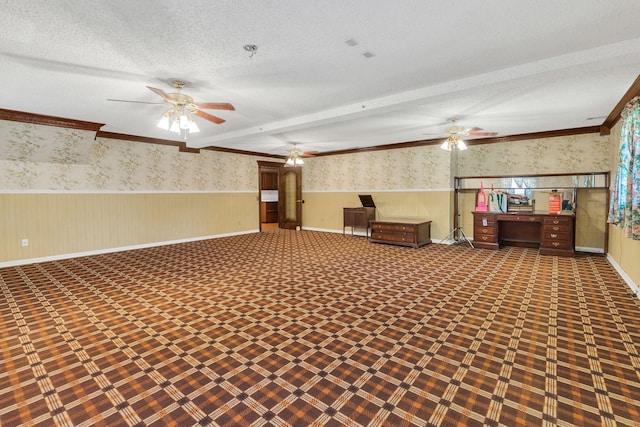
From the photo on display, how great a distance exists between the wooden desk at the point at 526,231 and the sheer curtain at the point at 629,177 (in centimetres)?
194

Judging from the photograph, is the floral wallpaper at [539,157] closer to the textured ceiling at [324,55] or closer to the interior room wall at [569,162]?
the interior room wall at [569,162]

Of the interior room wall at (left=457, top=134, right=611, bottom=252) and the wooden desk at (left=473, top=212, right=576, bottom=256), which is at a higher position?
the interior room wall at (left=457, top=134, right=611, bottom=252)

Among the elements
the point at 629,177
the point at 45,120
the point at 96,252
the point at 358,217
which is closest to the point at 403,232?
the point at 358,217

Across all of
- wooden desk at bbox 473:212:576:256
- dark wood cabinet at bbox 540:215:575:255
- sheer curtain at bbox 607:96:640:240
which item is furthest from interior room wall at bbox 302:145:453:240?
sheer curtain at bbox 607:96:640:240

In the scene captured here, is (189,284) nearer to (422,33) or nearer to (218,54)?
(218,54)

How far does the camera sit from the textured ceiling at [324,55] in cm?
220

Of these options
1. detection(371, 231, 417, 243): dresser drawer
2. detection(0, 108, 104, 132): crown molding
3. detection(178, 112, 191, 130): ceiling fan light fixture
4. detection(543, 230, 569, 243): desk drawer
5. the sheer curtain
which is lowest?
detection(371, 231, 417, 243): dresser drawer

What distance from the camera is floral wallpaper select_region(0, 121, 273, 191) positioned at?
540 cm

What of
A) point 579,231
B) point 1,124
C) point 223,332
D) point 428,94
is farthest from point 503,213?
point 1,124

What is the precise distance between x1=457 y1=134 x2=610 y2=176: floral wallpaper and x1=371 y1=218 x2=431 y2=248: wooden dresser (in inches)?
67.3

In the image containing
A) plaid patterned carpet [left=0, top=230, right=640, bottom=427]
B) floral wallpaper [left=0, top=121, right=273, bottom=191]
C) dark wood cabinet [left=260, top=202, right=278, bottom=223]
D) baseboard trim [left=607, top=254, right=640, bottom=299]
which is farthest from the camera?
dark wood cabinet [left=260, top=202, right=278, bottom=223]

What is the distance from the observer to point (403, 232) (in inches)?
281

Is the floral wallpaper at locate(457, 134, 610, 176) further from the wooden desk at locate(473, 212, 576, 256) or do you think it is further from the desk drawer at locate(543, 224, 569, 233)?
the desk drawer at locate(543, 224, 569, 233)

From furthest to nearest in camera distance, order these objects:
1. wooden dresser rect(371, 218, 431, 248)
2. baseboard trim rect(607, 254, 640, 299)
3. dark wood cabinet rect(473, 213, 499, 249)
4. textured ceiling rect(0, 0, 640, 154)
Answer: wooden dresser rect(371, 218, 431, 248) < dark wood cabinet rect(473, 213, 499, 249) < baseboard trim rect(607, 254, 640, 299) < textured ceiling rect(0, 0, 640, 154)
